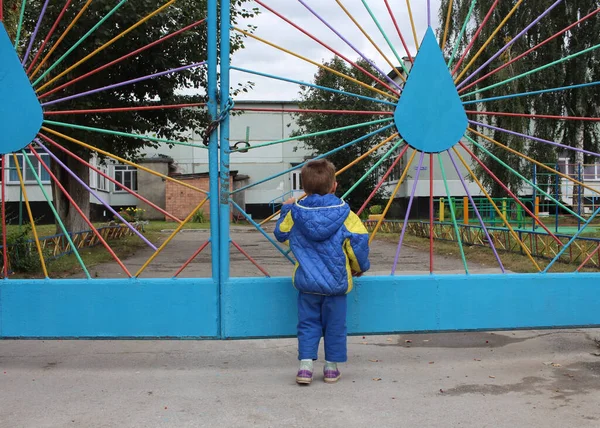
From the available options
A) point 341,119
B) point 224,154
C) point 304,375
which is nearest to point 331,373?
point 304,375

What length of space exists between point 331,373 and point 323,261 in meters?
0.67

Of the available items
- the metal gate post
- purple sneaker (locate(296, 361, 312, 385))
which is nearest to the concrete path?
purple sneaker (locate(296, 361, 312, 385))

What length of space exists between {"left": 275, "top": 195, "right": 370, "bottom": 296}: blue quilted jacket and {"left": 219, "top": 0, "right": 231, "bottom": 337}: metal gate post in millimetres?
452

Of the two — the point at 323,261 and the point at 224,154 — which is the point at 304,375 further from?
the point at 224,154

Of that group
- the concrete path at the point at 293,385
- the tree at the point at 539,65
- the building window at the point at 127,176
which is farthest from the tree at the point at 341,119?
the concrete path at the point at 293,385

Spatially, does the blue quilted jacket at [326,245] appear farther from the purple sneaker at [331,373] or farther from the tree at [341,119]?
the tree at [341,119]

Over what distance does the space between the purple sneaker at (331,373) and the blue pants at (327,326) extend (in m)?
0.04

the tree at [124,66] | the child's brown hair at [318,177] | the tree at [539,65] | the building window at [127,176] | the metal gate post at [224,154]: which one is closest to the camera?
the child's brown hair at [318,177]

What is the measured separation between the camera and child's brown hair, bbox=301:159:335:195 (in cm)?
376

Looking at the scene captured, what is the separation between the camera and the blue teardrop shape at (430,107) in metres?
3.97

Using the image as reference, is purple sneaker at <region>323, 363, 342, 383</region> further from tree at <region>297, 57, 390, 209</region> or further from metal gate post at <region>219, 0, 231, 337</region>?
tree at <region>297, 57, 390, 209</region>

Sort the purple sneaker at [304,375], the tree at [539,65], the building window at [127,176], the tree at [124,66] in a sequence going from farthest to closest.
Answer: the building window at [127,176], the tree at [539,65], the tree at [124,66], the purple sneaker at [304,375]

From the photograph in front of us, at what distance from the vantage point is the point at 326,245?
361 centimetres

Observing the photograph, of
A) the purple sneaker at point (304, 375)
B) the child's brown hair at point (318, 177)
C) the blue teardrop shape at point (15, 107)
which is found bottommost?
the purple sneaker at point (304, 375)
